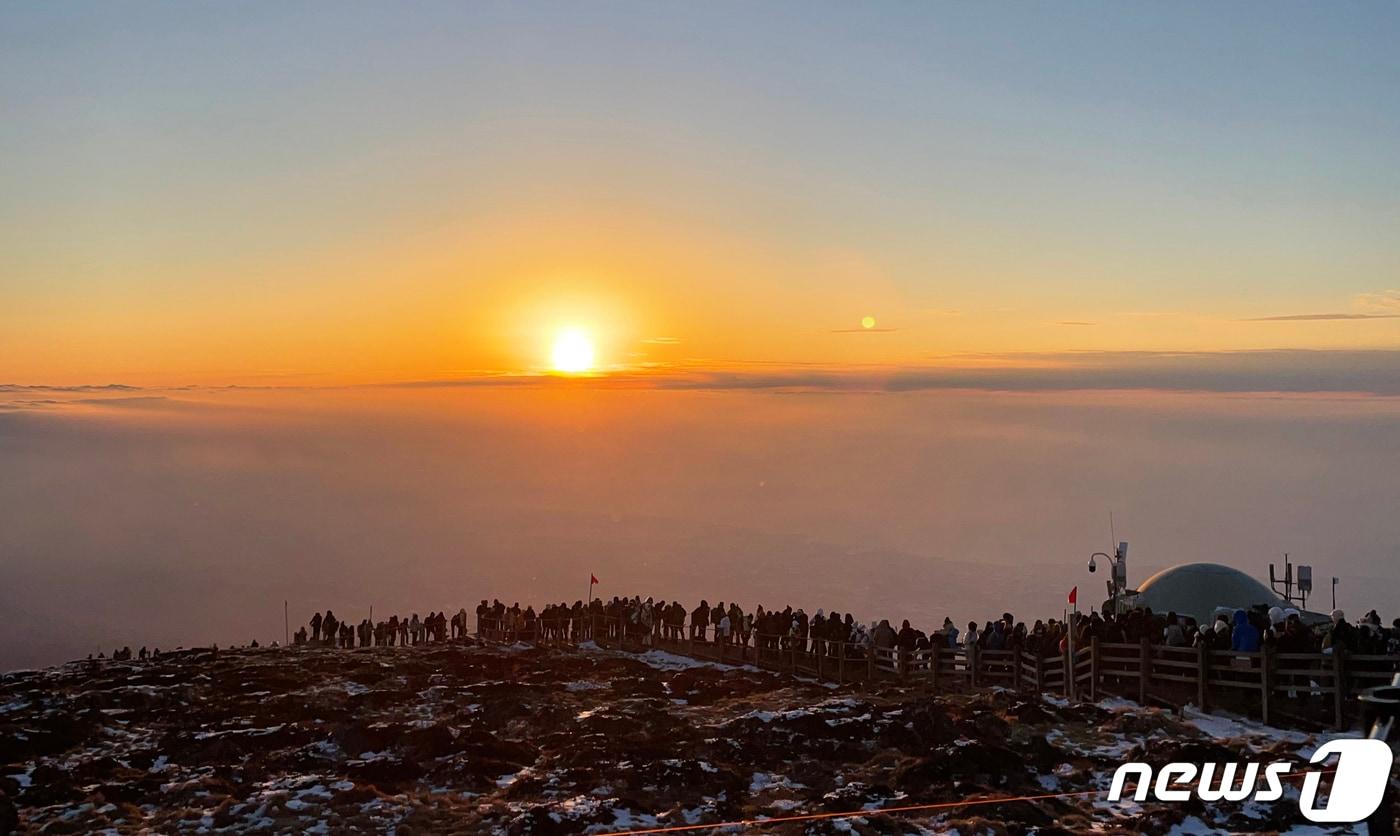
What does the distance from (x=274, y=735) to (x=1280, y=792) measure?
2512 cm

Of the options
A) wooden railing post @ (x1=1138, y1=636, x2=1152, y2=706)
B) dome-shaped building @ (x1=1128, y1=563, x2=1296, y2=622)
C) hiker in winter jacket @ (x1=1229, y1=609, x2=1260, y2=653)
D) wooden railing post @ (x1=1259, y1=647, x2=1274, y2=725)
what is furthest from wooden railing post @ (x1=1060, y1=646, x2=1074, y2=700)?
dome-shaped building @ (x1=1128, y1=563, x2=1296, y2=622)

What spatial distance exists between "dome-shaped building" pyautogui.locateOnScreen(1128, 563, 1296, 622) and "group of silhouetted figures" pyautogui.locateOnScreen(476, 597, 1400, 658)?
1.71 metres

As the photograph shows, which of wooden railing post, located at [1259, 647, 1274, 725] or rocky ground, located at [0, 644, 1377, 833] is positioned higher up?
wooden railing post, located at [1259, 647, 1274, 725]

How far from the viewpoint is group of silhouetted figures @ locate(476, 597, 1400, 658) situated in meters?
30.8

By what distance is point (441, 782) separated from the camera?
30.2 meters

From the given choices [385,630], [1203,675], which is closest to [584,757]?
[1203,675]

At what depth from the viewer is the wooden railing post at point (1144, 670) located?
32.1 metres

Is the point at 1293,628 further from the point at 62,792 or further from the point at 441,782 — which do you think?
the point at 62,792

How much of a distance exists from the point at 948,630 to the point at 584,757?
14.8 meters

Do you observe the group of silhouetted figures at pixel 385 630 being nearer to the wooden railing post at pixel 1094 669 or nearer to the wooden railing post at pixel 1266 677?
the wooden railing post at pixel 1094 669

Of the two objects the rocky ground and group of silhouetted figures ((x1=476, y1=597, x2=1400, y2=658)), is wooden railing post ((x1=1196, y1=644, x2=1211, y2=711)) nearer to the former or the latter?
group of silhouetted figures ((x1=476, y1=597, x2=1400, y2=658))

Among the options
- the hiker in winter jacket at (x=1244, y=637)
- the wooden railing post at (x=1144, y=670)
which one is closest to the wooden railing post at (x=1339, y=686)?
the hiker in winter jacket at (x=1244, y=637)

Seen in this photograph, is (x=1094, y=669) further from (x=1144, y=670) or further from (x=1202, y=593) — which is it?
(x=1202, y=593)

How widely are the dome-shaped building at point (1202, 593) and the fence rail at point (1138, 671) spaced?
1245 centimetres
